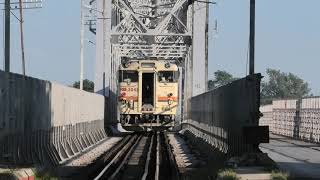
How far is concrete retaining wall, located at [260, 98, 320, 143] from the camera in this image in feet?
114

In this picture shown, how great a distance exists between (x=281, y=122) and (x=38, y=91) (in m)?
28.7

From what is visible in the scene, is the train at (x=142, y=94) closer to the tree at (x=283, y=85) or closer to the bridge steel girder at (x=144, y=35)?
the bridge steel girder at (x=144, y=35)

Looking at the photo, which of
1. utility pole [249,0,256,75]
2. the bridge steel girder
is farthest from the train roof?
utility pole [249,0,256,75]

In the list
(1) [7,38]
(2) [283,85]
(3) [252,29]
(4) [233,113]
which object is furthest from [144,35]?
(2) [283,85]

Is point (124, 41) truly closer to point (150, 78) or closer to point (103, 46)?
point (103, 46)

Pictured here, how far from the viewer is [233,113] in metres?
19.2

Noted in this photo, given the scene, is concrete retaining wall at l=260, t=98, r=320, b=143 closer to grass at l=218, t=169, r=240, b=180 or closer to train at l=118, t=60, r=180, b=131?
train at l=118, t=60, r=180, b=131

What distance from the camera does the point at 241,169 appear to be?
14617 mm

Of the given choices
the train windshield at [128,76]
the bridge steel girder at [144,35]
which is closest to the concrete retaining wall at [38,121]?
the train windshield at [128,76]

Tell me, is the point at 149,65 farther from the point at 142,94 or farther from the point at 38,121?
the point at 38,121

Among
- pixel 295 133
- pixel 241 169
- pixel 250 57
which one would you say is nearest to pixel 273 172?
pixel 241 169

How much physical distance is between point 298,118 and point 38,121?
21221 mm

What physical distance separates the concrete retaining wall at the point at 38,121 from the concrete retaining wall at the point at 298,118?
10120mm

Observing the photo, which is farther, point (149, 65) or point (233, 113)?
point (149, 65)
